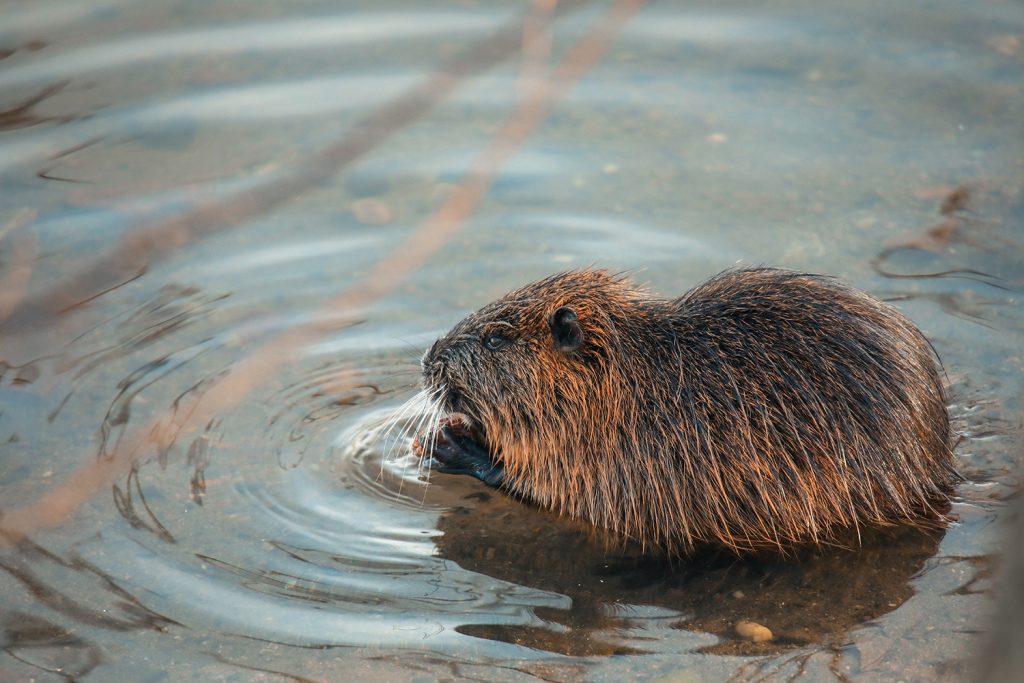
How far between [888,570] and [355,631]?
170 centimetres

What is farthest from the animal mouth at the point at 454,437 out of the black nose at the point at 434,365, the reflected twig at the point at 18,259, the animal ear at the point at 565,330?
the reflected twig at the point at 18,259

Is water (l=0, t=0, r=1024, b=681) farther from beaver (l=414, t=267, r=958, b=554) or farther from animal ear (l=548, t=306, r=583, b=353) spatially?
animal ear (l=548, t=306, r=583, b=353)

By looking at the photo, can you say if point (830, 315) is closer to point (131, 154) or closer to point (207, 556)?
point (207, 556)

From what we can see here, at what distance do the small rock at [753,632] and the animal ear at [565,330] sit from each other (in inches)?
42.4

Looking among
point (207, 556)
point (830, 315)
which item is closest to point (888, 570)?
point (830, 315)

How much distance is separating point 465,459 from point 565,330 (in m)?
0.63

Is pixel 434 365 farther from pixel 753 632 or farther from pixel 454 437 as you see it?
pixel 753 632

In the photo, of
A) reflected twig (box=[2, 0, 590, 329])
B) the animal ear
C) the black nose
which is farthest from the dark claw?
reflected twig (box=[2, 0, 590, 329])

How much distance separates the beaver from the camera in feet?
12.0

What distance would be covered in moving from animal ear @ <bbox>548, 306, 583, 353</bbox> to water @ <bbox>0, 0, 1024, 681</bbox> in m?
0.62

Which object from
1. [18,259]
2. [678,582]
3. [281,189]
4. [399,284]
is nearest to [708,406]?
[678,582]

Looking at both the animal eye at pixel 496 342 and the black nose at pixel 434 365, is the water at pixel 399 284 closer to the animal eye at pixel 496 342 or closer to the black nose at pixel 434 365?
the black nose at pixel 434 365

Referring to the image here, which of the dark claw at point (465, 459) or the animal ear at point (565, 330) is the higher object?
the animal ear at point (565, 330)

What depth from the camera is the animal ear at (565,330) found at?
4.01 metres
